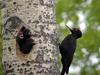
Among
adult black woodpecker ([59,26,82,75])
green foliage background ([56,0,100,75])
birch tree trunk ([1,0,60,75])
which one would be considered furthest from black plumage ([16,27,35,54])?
green foliage background ([56,0,100,75])

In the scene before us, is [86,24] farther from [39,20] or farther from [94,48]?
[39,20]

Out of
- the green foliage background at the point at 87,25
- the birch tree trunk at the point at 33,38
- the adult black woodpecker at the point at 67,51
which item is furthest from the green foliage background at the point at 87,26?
the birch tree trunk at the point at 33,38

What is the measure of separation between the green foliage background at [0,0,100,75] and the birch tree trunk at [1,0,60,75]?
668 centimetres

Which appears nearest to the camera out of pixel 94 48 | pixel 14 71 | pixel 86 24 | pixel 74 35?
pixel 14 71

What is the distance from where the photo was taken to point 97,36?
13.6 m

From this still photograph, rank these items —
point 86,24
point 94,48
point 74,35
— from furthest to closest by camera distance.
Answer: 1. point 86,24
2. point 94,48
3. point 74,35

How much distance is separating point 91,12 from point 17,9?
9.89 metres

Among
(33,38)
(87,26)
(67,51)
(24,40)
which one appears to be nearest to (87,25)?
(87,26)

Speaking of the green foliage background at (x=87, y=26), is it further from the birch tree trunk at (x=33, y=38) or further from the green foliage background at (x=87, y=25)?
the birch tree trunk at (x=33, y=38)

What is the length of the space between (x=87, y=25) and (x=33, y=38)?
9449 mm

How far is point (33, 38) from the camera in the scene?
511 cm

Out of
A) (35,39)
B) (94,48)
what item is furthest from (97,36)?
(35,39)

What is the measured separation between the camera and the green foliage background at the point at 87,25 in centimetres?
1321

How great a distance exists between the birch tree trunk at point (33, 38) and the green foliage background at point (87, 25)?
21.9 ft
